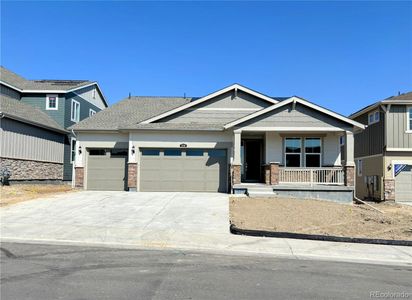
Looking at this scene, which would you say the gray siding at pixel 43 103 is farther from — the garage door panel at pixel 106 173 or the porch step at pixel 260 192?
the porch step at pixel 260 192

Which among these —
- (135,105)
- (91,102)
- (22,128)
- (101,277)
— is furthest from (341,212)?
(91,102)

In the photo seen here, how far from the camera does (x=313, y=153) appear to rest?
21953 mm

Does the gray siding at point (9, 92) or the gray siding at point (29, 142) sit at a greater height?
the gray siding at point (9, 92)

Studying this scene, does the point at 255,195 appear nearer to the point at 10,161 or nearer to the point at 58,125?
the point at 10,161

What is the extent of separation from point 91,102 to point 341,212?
23.7 metres

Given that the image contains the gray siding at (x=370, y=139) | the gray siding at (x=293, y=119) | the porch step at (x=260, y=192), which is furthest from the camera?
the gray siding at (x=370, y=139)

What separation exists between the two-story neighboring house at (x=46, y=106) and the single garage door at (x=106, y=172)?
4328mm

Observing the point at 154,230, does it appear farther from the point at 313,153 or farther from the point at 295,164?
the point at 313,153

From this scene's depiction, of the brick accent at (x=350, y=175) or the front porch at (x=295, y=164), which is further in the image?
the brick accent at (x=350, y=175)

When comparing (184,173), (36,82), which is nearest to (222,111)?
(184,173)

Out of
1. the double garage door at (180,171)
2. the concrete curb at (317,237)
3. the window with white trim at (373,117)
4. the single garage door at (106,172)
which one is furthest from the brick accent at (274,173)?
the window with white trim at (373,117)

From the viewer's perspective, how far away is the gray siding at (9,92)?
2606 cm

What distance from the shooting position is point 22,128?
23609 mm

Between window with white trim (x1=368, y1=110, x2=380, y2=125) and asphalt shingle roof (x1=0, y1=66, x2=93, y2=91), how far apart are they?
20.5 metres
